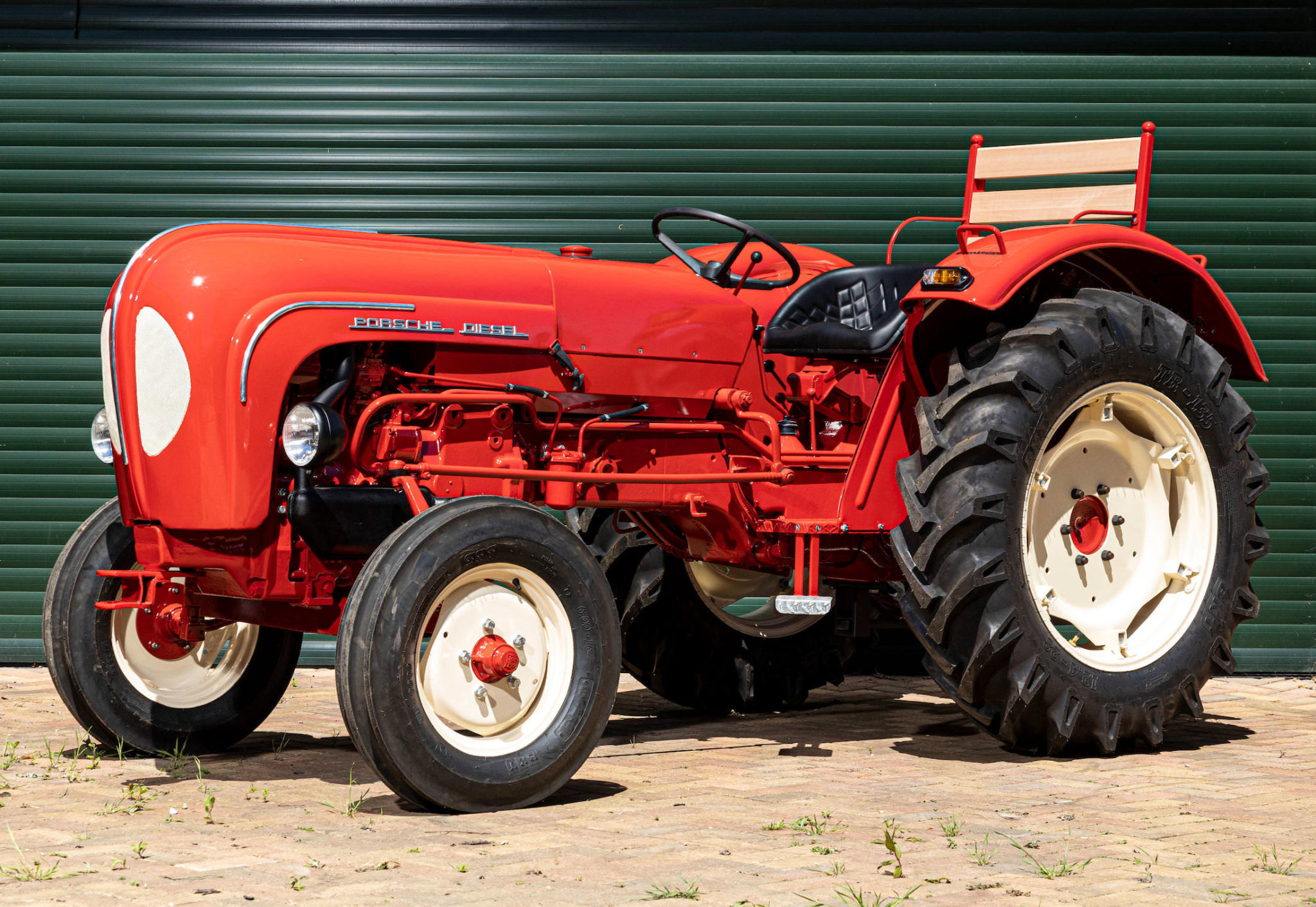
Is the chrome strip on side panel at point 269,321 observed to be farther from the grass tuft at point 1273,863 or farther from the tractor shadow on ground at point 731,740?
the grass tuft at point 1273,863

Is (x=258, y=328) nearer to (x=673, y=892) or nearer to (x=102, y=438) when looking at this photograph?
(x=102, y=438)

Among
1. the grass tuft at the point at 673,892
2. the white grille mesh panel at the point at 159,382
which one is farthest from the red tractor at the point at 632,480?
the grass tuft at the point at 673,892

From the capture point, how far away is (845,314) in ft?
18.0

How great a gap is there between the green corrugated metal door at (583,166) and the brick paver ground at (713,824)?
1.95 m

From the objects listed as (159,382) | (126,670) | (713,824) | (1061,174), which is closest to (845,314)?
(1061,174)

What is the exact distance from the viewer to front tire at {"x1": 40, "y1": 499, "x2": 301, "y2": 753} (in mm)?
4809

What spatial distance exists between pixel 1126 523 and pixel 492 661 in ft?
7.59

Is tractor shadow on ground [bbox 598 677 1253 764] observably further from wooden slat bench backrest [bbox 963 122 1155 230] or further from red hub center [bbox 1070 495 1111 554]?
wooden slat bench backrest [bbox 963 122 1155 230]

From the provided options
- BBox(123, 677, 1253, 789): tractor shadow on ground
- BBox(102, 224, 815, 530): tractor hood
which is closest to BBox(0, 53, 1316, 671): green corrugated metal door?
BBox(123, 677, 1253, 789): tractor shadow on ground

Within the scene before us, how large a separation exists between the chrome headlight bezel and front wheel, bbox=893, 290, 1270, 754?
1.72 m

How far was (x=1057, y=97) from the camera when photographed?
7359 millimetres

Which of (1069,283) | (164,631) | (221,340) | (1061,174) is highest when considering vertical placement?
(1061,174)

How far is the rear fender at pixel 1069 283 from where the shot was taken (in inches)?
192

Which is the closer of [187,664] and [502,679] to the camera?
[502,679]
